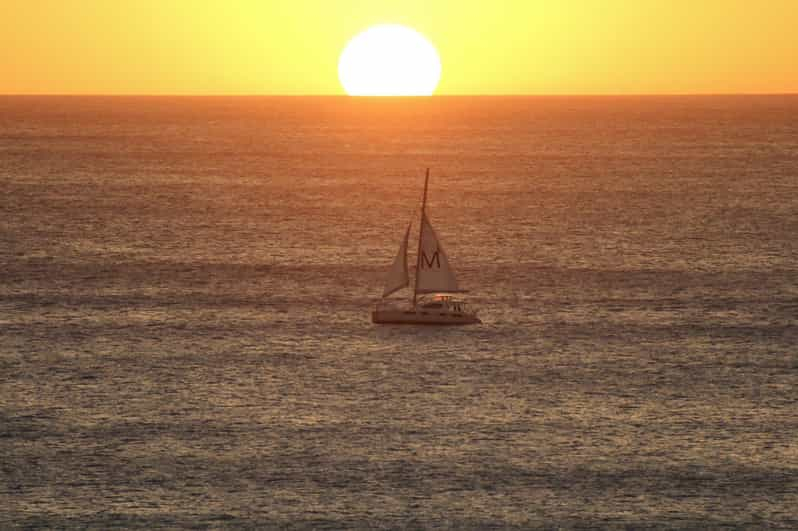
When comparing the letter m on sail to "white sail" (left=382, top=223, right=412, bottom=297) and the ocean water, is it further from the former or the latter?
the ocean water

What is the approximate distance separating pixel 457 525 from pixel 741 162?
163334 mm

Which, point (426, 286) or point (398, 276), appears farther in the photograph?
point (426, 286)

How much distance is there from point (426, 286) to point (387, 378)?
14690 millimetres

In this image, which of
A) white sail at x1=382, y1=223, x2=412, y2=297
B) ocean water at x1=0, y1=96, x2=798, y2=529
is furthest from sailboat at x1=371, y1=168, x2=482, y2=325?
ocean water at x1=0, y1=96, x2=798, y2=529

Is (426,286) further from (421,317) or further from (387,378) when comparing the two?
(387,378)

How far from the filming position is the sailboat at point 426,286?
76.5 metres

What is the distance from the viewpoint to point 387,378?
2542 inches

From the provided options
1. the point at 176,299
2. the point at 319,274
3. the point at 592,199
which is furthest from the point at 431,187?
the point at 176,299

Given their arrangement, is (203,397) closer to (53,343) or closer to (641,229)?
(53,343)

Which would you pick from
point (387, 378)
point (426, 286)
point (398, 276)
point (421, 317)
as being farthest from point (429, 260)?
point (387, 378)

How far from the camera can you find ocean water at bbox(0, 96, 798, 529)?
159ft

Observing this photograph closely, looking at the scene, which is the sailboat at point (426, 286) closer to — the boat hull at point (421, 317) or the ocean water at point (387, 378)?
the boat hull at point (421, 317)

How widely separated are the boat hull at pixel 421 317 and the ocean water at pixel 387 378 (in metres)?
0.78

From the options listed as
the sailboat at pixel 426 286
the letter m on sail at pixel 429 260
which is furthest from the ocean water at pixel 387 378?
the letter m on sail at pixel 429 260
